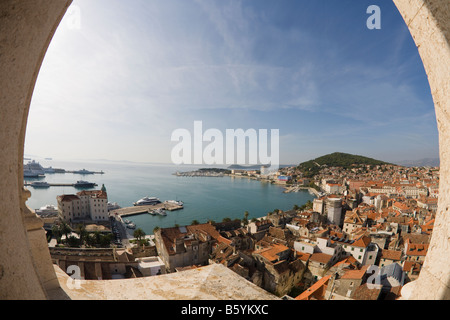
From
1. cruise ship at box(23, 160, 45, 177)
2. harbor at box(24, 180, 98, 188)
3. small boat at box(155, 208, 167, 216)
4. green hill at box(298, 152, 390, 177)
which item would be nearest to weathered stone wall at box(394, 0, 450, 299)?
small boat at box(155, 208, 167, 216)

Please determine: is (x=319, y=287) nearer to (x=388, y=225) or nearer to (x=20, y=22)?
(x=20, y=22)

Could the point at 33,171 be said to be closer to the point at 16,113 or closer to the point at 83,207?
the point at 83,207

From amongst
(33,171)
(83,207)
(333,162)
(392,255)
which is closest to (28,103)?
(392,255)

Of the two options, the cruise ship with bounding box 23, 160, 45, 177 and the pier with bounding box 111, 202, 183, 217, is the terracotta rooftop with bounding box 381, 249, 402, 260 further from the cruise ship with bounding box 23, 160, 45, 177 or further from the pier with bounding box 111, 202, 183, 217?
the cruise ship with bounding box 23, 160, 45, 177

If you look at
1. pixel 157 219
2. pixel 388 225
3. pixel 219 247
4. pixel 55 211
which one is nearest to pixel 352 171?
pixel 388 225

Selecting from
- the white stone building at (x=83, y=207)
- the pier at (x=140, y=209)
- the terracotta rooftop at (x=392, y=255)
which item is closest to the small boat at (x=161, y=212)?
the pier at (x=140, y=209)
